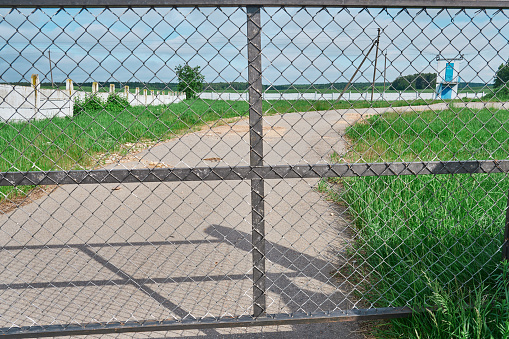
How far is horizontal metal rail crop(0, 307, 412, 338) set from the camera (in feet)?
8.02

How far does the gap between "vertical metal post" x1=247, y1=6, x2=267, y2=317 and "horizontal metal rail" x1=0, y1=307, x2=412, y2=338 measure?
0.13m

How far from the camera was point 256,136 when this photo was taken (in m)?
2.37

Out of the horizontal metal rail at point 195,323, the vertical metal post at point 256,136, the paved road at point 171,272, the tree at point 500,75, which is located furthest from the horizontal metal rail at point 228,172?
the horizontal metal rail at point 195,323

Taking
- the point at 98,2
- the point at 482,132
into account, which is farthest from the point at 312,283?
the point at 482,132

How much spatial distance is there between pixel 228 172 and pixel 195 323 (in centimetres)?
99

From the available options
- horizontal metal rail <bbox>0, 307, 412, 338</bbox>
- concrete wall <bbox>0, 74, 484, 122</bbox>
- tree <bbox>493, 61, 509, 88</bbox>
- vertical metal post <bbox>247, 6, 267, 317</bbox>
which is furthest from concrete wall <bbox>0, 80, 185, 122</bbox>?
tree <bbox>493, 61, 509, 88</bbox>

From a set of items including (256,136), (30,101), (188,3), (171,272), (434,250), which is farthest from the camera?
(30,101)

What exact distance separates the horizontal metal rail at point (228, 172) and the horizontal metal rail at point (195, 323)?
911 mm

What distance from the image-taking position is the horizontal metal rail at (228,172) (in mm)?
2348

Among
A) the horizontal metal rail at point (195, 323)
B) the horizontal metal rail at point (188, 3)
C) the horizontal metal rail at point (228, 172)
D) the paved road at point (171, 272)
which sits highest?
the horizontal metal rail at point (188, 3)

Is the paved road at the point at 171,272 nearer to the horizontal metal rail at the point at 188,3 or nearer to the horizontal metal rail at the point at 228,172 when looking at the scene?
the horizontal metal rail at the point at 228,172

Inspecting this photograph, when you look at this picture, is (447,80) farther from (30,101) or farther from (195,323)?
(30,101)

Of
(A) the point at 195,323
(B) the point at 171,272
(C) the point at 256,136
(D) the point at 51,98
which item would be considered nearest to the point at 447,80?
(C) the point at 256,136

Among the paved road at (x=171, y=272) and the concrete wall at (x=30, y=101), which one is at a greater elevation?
the concrete wall at (x=30, y=101)
